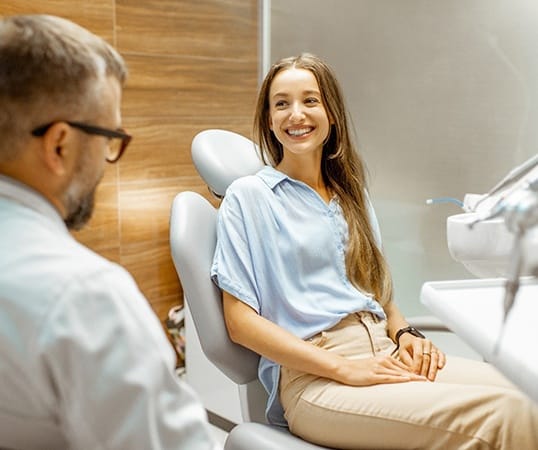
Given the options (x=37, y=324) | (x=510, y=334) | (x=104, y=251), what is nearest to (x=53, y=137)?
(x=37, y=324)

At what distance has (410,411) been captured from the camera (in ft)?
3.88

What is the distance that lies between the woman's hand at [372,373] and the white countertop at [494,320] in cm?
28

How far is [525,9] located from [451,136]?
52 centimetres

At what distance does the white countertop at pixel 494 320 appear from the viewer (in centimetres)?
80

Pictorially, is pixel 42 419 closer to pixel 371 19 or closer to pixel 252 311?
pixel 252 311

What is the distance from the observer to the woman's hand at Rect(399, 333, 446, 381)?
1.40 m

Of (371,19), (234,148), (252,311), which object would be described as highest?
(371,19)

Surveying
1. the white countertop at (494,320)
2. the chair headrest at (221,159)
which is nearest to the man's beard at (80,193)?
the white countertop at (494,320)

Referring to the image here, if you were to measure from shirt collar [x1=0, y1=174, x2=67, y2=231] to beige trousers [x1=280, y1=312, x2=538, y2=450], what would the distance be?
2.31ft

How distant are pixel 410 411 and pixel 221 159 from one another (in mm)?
789

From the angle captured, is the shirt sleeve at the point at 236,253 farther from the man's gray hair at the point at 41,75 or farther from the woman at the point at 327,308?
the man's gray hair at the point at 41,75

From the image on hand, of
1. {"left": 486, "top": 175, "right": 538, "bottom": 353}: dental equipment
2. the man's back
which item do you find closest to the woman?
{"left": 486, "top": 175, "right": 538, "bottom": 353}: dental equipment

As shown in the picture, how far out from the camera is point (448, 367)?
1.43 m

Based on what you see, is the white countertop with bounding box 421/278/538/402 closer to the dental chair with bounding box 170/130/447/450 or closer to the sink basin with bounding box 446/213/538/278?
the sink basin with bounding box 446/213/538/278
